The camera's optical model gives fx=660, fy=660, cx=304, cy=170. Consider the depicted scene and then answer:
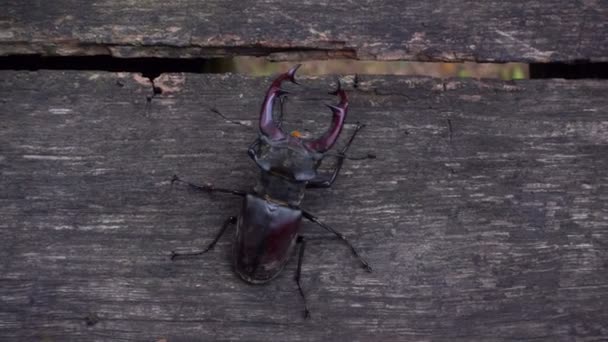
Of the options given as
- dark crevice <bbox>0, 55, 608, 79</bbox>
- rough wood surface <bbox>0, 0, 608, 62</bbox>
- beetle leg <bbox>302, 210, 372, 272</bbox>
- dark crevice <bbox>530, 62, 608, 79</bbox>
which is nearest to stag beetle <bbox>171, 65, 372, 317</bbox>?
beetle leg <bbox>302, 210, 372, 272</bbox>

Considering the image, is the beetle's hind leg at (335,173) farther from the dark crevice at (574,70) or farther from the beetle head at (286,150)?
the dark crevice at (574,70)

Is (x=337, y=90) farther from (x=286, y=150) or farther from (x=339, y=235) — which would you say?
(x=339, y=235)

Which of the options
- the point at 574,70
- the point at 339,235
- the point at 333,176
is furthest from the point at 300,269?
the point at 574,70

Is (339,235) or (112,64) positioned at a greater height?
(112,64)

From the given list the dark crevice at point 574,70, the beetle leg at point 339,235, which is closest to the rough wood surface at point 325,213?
the beetle leg at point 339,235

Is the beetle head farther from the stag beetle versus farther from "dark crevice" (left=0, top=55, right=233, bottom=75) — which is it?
"dark crevice" (left=0, top=55, right=233, bottom=75)

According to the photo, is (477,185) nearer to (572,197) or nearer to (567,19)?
(572,197)
